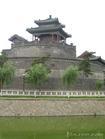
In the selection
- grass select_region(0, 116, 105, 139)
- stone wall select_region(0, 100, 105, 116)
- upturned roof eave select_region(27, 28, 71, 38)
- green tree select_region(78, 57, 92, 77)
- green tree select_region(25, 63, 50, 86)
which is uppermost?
upturned roof eave select_region(27, 28, 71, 38)

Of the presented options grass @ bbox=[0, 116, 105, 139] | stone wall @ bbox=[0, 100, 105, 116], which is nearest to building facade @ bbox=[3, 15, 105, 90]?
stone wall @ bbox=[0, 100, 105, 116]

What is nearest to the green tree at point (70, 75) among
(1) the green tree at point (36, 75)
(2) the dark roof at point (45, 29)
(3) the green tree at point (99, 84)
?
(1) the green tree at point (36, 75)

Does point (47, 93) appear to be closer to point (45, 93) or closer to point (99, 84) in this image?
point (45, 93)

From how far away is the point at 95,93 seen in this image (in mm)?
47406

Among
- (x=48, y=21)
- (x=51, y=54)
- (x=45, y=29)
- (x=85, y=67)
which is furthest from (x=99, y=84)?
(x=48, y=21)

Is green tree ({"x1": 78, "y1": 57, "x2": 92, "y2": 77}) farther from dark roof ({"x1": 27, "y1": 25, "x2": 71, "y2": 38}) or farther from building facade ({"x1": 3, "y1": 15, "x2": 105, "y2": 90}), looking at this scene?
dark roof ({"x1": 27, "y1": 25, "x2": 71, "y2": 38})

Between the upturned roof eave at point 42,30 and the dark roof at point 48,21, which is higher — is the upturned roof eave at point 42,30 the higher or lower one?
the lower one

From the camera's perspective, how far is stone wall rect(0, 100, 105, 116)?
38.4 metres

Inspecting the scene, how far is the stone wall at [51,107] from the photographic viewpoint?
38.4 metres

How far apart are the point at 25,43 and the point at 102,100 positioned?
25337 mm

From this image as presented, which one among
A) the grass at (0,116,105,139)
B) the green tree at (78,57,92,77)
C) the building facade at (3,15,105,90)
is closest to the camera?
the grass at (0,116,105,139)

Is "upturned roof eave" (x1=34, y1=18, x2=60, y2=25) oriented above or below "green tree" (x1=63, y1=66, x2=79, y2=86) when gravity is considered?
above

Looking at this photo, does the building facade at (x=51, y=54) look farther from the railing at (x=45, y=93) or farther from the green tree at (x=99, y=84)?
the railing at (x=45, y=93)

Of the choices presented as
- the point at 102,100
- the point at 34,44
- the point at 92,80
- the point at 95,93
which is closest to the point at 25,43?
the point at 34,44
